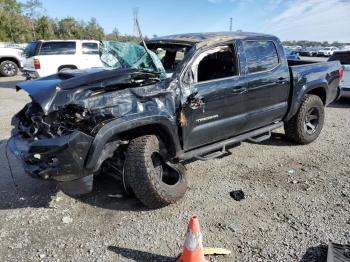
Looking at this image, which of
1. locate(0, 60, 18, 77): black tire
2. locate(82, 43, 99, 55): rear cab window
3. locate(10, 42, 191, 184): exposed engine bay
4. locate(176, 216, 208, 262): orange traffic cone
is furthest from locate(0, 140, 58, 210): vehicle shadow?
locate(0, 60, 18, 77): black tire

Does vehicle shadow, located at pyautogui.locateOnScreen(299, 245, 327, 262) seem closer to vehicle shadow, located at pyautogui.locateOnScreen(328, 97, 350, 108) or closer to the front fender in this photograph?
the front fender

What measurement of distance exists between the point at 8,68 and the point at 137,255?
16880 millimetres

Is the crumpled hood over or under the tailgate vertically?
over

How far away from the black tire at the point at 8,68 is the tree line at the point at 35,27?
2312 cm

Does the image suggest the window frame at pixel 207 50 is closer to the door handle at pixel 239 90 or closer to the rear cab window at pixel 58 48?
the door handle at pixel 239 90

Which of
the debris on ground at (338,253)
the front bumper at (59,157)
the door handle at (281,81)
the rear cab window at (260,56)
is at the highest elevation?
the rear cab window at (260,56)

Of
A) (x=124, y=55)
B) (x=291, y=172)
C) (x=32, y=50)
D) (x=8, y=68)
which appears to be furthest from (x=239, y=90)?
(x=8, y=68)

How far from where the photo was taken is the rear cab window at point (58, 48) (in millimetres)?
12719

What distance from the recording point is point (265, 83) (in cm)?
482

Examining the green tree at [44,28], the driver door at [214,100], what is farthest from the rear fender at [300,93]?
the green tree at [44,28]

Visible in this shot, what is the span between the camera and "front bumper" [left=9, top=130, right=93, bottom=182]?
3.14 m

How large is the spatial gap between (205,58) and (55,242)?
2871 millimetres

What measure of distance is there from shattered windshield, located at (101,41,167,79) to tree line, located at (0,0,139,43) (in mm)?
35855

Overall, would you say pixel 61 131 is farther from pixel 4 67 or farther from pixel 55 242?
pixel 4 67
